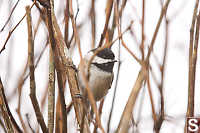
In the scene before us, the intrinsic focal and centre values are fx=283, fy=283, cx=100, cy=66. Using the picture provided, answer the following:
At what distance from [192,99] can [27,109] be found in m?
0.61

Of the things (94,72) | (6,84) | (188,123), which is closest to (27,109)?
(6,84)

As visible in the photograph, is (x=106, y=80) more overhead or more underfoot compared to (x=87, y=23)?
more underfoot

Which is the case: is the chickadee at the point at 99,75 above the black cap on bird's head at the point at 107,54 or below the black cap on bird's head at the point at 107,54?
below

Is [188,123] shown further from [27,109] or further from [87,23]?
[27,109]

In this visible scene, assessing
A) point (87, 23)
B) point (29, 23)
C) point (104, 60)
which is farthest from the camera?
point (104, 60)

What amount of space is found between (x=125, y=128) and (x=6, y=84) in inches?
24.2

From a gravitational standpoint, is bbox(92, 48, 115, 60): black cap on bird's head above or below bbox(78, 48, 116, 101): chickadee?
above

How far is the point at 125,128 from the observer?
16.1 inches

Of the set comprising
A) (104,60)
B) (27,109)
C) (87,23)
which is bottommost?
(27,109)

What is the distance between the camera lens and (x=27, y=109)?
3.16 feet

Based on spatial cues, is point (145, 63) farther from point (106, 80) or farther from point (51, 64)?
point (106, 80)

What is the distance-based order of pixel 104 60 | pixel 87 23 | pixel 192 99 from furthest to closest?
pixel 104 60 → pixel 87 23 → pixel 192 99

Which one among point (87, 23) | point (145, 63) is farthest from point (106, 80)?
point (145, 63)

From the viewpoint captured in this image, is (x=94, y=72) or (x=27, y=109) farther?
(x=94, y=72)
